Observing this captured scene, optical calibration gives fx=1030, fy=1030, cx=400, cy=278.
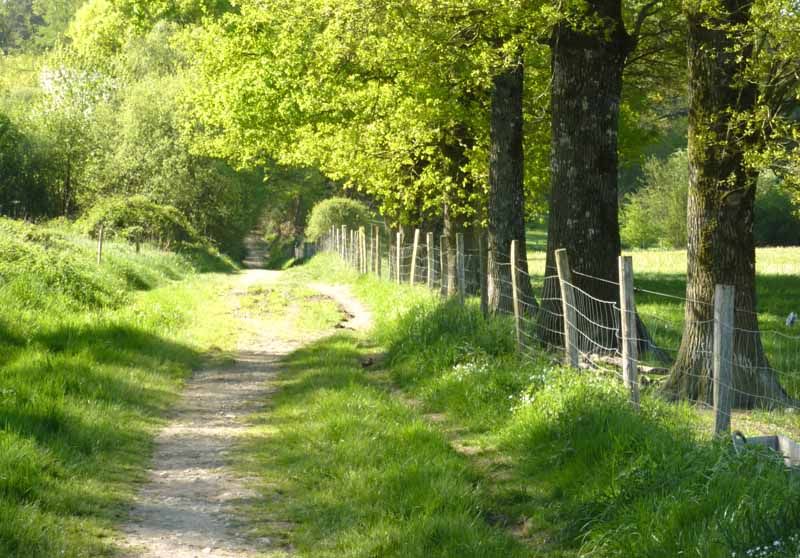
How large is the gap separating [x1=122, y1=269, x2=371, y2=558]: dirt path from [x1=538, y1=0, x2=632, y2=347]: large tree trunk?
4.44 metres

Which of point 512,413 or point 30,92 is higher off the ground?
point 30,92

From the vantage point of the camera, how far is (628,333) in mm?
9359

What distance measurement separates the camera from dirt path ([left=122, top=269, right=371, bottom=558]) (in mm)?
7195

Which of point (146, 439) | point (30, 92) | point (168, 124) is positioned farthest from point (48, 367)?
point (30, 92)

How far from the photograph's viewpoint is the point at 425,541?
6969 millimetres

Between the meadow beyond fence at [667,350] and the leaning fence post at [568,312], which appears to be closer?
the meadow beyond fence at [667,350]

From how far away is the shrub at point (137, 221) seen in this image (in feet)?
123

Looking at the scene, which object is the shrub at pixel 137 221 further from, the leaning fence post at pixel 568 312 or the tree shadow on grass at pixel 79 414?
the leaning fence post at pixel 568 312

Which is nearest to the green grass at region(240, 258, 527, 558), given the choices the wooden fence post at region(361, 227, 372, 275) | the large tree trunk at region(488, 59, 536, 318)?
the large tree trunk at region(488, 59, 536, 318)

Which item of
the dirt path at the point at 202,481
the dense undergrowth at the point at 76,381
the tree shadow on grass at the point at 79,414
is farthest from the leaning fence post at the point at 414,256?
the tree shadow on grass at the point at 79,414

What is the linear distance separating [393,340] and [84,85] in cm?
4337

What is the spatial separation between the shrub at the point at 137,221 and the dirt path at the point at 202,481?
2241 centimetres

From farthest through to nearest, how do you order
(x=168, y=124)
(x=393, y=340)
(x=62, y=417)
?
(x=168, y=124) < (x=393, y=340) < (x=62, y=417)

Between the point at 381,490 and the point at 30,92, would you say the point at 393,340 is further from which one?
the point at 30,92
